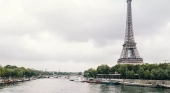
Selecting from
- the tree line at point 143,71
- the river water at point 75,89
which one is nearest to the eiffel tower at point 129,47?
the tree line at point 143,71

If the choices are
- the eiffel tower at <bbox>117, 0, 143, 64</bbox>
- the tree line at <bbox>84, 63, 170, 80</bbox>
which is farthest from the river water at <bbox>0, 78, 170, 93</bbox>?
the eiffel tower at <bbox>117, 0, 143, 64</bbox>

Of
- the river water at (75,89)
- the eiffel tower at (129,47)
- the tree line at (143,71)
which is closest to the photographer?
the river water at (75,89)

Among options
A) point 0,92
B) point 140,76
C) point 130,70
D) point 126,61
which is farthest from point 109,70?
point 0,92

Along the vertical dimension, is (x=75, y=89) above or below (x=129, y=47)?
below

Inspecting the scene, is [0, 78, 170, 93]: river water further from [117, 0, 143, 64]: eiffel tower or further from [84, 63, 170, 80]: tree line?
[117, 0, 143, 64]: eiffel tower

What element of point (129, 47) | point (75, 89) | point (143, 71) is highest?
point (129, 47)

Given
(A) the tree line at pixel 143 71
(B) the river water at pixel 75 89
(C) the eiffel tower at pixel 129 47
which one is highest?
(C) the eiffel tower at pixel 129 47

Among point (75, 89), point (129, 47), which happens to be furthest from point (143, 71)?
point (129, 47)

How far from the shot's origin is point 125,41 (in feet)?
405

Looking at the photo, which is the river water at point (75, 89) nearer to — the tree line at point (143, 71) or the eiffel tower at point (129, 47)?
the tree line at point (143, 71)

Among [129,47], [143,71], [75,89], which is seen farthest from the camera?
[129,47]

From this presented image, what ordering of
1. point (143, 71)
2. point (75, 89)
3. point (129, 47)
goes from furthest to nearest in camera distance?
point (129, 47)
point (143, 71)
point (75, 89)

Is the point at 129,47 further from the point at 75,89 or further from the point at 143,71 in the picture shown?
the point at 75,89

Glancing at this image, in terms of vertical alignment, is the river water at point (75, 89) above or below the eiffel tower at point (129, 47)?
below
